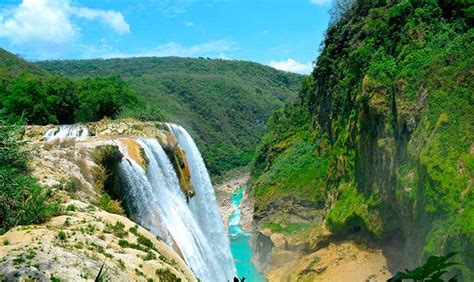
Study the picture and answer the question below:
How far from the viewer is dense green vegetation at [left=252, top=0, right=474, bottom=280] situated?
68.3 ft

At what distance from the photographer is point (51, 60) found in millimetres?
171125

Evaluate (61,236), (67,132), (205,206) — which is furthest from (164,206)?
(205,206)

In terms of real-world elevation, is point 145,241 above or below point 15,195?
below

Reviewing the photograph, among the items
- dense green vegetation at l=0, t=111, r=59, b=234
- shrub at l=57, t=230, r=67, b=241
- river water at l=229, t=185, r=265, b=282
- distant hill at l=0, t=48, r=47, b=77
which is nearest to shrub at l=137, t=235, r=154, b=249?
dense green vegetation at l=0, t=111, r=59, b=234

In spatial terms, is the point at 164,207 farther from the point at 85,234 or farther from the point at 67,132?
the point at 85,234

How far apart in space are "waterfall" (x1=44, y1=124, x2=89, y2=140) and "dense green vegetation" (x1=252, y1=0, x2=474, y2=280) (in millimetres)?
14851

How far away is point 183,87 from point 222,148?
30744 millimetres

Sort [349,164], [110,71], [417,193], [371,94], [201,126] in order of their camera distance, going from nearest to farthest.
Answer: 1. [417,193]
2. [371,94]
3. [349,164]
4. [201,126]
5. [110,71]

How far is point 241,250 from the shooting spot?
44.9 meters

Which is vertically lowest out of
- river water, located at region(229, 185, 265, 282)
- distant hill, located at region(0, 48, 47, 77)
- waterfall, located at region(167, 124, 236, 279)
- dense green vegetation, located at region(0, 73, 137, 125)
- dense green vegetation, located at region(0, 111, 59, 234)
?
river water, located at region(229, 185, 265, 282)

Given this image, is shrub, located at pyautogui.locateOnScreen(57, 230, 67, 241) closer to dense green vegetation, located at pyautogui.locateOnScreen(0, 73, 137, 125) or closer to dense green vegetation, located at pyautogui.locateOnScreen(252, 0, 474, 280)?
dense green vegetation, located at pyautogui.locateOnScreen(252, 0, 474, 280)

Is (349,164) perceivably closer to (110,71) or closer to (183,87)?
(183,87)

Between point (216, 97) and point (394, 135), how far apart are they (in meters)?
102

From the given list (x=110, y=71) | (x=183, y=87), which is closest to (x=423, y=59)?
(x=183, y=87)
